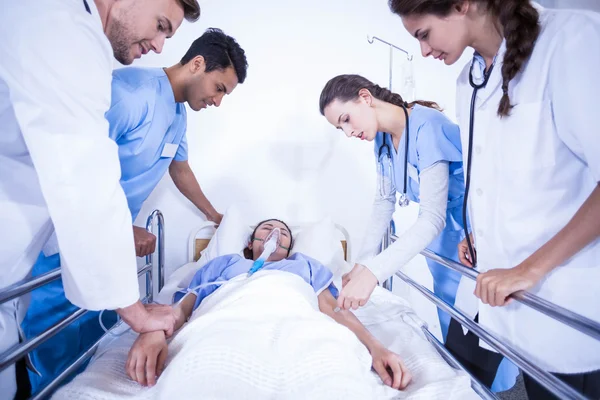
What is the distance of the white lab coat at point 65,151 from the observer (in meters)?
0.64

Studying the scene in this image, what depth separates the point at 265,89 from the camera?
2176 mm

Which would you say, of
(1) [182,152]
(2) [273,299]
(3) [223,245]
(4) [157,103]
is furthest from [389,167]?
(1) [182,152]

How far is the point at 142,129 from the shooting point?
1375 millimetres

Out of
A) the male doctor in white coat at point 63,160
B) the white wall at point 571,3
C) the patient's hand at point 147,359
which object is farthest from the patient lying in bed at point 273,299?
the white wall at point 571,3

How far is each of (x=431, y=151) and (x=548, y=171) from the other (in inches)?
17.0

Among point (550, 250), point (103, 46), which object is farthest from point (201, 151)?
point (550, 250)

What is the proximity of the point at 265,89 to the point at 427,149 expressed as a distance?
1.29 metres

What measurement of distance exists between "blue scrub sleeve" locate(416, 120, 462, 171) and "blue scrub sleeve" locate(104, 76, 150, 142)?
109 centimetres

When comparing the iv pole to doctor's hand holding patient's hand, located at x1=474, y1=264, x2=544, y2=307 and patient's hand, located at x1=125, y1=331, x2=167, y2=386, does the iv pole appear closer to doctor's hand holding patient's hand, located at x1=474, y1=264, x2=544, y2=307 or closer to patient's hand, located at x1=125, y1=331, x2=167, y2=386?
doctor's hand holding patient's hand, located at x1=474, y1=264, x2=544, y2=307

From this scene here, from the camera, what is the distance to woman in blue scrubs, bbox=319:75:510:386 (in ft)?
3.67

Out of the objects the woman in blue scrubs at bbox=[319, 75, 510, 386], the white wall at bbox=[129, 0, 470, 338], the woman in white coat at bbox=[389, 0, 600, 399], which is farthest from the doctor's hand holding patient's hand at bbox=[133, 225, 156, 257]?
the woman in white coat at bbox=[389, 0, 600, 399]

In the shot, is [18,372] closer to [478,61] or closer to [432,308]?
[478,61]

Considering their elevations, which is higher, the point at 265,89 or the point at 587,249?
the point at 265,89

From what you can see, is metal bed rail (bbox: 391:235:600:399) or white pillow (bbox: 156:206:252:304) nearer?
metal bed rail (bbox: 391:235:600:399)
